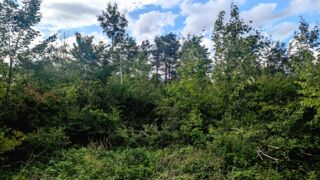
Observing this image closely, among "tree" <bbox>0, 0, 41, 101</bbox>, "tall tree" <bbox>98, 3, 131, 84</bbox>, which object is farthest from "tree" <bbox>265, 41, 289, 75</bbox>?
"tree" <bbox>0, 0, 41, 101</bbox>

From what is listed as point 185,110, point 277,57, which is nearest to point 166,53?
point 277,57

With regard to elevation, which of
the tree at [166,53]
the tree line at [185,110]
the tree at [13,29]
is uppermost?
the tree at [166,53]

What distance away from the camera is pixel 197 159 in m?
11.2

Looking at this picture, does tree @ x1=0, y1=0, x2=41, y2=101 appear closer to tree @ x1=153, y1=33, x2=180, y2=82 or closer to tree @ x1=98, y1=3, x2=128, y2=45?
tree @ x1=98, y1=3, x2=128, y2=45

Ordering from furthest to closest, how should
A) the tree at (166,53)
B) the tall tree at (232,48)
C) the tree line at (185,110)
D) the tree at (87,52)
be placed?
the tree at (166,53), the tree at (87,52), the tall tree at (232,48), the tree line at (185,110)

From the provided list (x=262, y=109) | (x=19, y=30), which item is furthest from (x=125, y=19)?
(x=262, y=109)

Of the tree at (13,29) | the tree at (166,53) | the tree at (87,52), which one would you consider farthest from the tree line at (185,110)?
the tree at (166,53)

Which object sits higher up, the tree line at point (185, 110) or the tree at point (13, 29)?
the tree at point (13, 29)

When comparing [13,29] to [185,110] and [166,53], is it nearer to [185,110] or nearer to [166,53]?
[185,110]

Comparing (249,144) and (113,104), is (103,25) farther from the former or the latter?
(249,144)

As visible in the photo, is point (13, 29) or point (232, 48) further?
point (232, 48)

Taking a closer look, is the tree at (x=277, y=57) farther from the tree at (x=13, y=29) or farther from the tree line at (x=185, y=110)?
the tree at (x=13, y=29)

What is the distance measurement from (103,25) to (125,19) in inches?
84.2

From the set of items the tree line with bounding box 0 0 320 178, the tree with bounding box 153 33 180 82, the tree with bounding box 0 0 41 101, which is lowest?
the tree line with bounding box 0 0 320 178
